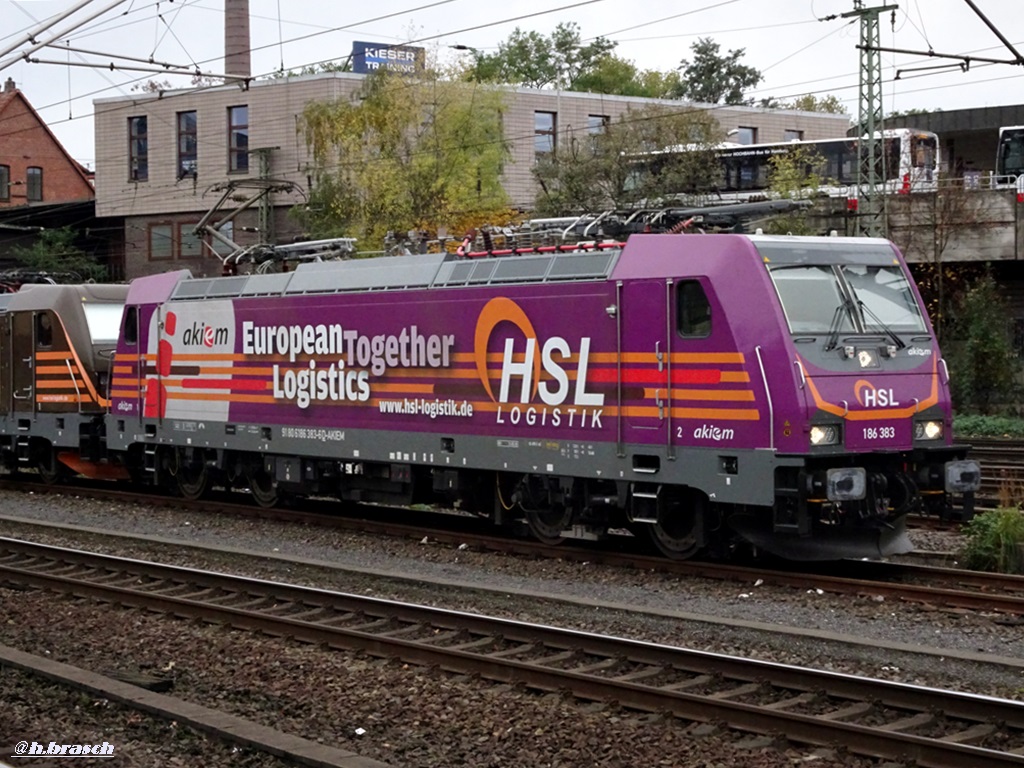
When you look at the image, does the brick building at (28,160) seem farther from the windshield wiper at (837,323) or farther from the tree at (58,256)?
the windshield wiper at (837,323)

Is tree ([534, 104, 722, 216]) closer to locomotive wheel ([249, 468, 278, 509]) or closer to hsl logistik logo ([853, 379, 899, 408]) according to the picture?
locomotive wheel ([249, 468, 278, 509])

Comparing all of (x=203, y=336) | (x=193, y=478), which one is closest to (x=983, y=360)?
(x=193, y=478)

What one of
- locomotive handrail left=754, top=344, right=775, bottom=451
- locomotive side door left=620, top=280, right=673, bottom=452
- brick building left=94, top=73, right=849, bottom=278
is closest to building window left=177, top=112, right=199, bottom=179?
brick building left=94, top=73, right=849, bottom=278

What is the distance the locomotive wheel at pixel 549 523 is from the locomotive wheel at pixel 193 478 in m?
6.82

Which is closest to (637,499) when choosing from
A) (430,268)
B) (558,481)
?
(558,481)

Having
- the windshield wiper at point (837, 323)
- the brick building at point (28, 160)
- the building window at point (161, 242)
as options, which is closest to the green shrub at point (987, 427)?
the windshield wiper at point (837, 323)

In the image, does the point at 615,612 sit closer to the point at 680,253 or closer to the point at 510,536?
the point at 680,253

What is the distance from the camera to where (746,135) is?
57.2 meters

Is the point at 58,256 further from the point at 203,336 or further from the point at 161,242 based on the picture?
the point at 203,336

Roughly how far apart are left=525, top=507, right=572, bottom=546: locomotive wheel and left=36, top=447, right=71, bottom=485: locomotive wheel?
11.5m

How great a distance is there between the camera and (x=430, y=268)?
1714cm

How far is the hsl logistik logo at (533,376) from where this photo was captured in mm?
15086

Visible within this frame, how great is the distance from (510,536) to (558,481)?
5.27 ft

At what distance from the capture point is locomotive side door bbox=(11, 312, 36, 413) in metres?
24.1
